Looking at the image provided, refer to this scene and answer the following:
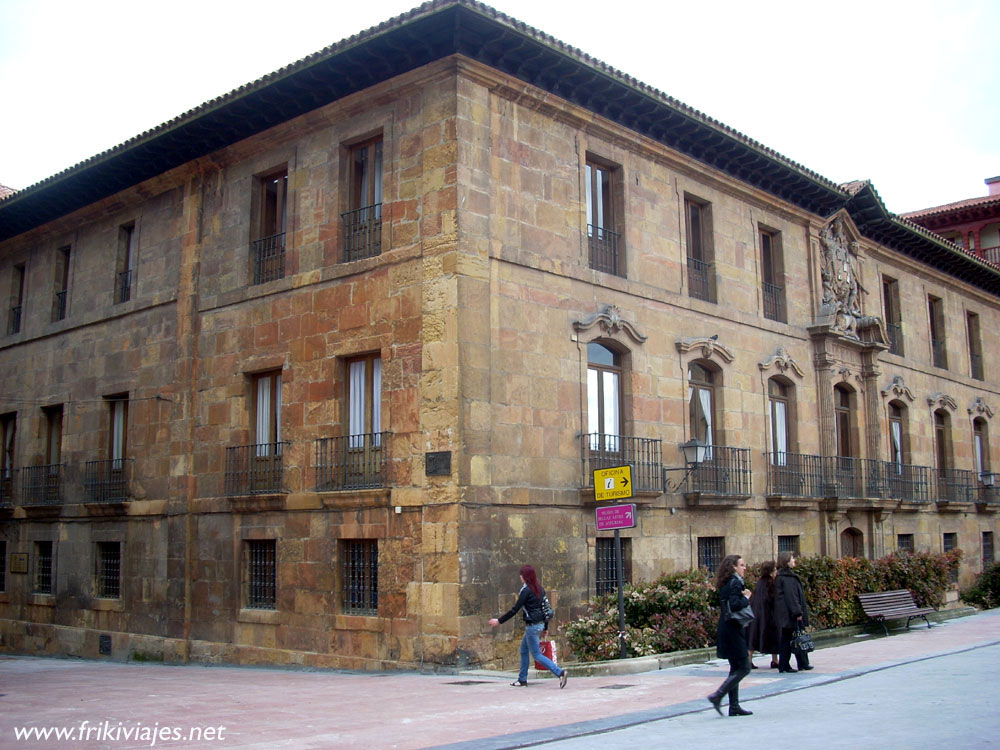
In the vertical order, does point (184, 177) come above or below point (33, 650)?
above

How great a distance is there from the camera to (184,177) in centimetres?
2125

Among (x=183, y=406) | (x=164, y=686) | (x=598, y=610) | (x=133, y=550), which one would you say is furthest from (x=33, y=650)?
(x=598, y=610)

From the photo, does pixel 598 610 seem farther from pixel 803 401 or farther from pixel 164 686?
pixel 803 401

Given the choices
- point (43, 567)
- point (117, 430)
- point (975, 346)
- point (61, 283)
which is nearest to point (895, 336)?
point (975, 346)

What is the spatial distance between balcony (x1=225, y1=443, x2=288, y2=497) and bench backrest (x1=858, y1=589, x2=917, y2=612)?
10.9 metres

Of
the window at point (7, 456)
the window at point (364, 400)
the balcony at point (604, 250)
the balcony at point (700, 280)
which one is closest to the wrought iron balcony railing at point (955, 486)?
the balcony at point (700, 280)

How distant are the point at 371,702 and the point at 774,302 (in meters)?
14.8

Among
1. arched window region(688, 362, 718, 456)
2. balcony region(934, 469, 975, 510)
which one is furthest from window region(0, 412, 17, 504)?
balcony region(934, 469, 975, 510)

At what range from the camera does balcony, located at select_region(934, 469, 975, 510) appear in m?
28.9

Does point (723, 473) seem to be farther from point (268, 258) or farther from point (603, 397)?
point (268, 258)

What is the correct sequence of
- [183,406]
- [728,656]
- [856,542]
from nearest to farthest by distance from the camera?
1. [728,656]
2. [183,406]
3. [856,542]

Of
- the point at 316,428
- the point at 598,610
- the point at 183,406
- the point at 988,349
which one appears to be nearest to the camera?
the point at 598,610

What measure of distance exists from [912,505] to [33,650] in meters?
22.1

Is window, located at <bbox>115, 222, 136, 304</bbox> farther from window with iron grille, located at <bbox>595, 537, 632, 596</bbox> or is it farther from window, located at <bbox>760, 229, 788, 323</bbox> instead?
window, located at <bbox>760, 229, 788, 323</bbox>
